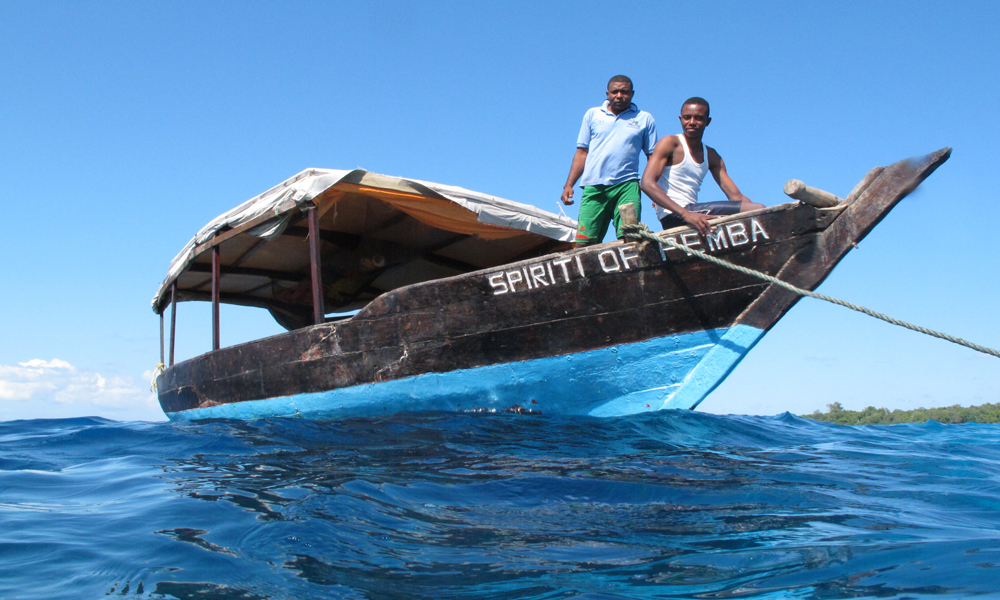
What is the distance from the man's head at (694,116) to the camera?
4.44 meters

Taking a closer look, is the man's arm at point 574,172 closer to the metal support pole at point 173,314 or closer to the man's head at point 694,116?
the man's head at point 694,116

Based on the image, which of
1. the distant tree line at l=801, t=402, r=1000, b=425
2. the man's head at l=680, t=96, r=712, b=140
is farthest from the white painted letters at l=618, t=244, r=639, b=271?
the distant tree line at l=801, t=402, r=1000, b=425

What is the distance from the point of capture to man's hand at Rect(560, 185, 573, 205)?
219 inches

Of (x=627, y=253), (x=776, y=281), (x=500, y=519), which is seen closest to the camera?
(x=500, y=519)

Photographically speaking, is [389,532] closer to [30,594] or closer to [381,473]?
[381,473]

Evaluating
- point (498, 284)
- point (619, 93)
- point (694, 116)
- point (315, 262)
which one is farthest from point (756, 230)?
point (315, 262)

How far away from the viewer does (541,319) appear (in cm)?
450

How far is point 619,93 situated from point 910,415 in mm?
7525

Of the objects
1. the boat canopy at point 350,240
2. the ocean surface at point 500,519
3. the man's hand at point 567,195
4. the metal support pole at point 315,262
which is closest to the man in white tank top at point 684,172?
the man's hand at point 567,195

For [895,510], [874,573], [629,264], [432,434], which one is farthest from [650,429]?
[874,573]

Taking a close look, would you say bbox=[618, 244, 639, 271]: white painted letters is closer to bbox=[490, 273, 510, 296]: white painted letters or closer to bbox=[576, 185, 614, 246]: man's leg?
bbox=[576, 185, 614, 246]: man's leg

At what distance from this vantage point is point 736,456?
3592 mm

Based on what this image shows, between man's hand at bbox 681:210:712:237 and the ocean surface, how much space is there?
134 centimetres

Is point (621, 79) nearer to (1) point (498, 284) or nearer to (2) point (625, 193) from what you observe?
(2) point (625, 193)
